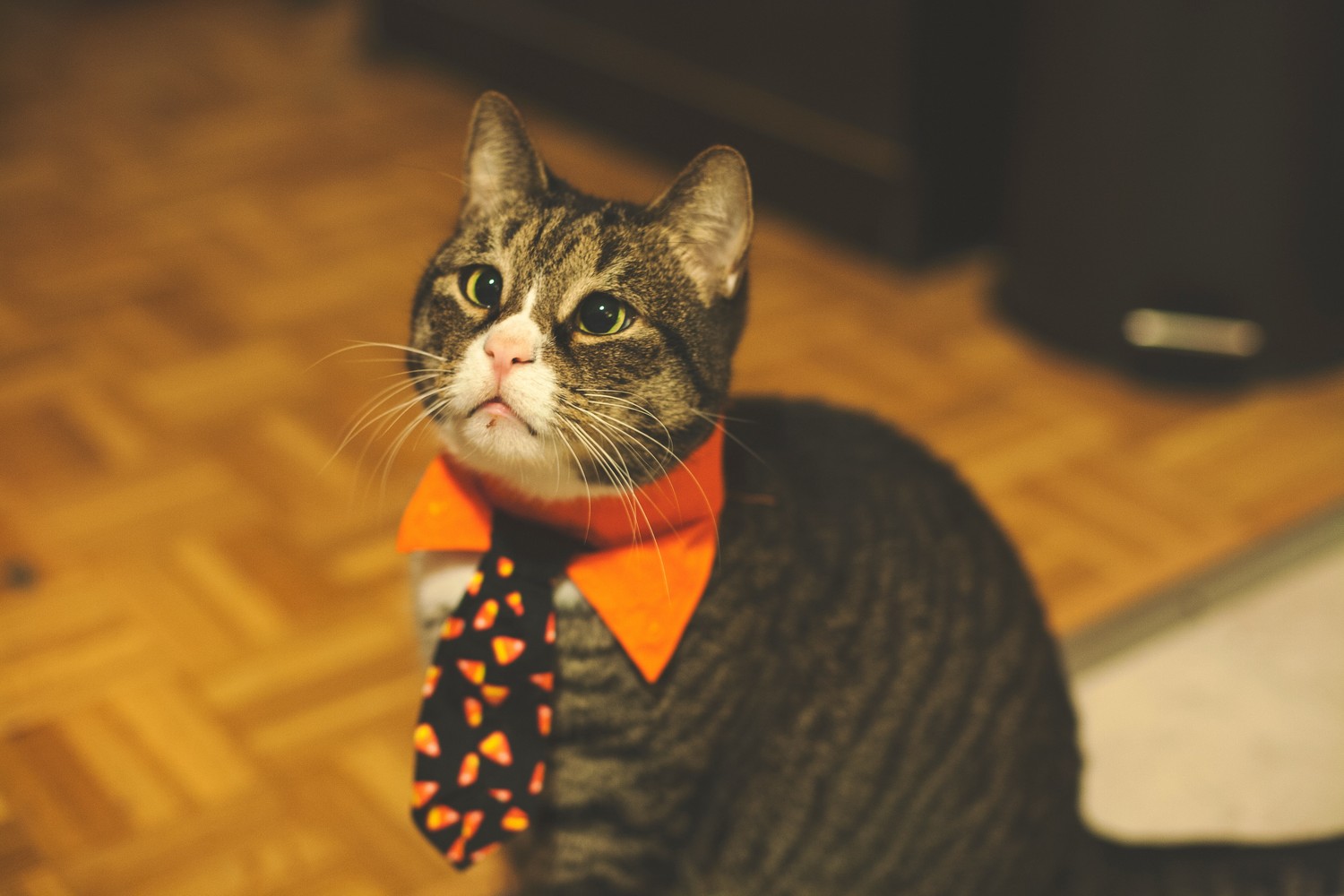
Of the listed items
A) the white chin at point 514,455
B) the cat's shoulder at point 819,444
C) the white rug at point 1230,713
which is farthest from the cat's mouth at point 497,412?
the white rug at point 1230,713

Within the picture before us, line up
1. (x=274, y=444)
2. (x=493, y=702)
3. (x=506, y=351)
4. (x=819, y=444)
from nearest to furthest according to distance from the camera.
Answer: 1. (x=506, y=351)
2. (x=493, y=702)
3. (x=819, y=444)
4. (x=274, y=444)

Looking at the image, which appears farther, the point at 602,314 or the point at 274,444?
the point at 274,444

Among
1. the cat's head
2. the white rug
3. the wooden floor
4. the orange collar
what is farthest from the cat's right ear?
the white rug

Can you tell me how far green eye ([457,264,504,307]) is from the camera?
3.21 ft

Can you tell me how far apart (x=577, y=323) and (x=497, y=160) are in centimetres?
16

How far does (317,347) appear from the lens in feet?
7.07

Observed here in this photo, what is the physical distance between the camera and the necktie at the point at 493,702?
100 cm

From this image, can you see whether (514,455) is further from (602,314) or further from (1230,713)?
(1230,713)

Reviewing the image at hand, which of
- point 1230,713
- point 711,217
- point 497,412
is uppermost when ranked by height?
point 711,217

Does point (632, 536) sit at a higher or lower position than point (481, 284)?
lower

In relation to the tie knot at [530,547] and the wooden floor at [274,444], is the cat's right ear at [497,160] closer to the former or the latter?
the tie knot at [530,547]

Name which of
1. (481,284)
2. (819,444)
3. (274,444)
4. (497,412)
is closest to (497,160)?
(481,284)

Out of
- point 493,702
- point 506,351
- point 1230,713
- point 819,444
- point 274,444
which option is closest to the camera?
point 506,351

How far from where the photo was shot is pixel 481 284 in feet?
3.23
